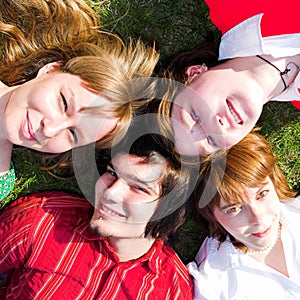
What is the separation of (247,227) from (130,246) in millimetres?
671

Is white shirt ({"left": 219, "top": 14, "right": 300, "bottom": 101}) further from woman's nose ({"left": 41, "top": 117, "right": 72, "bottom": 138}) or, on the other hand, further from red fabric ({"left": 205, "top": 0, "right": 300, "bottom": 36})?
woman's nose ({"left": 41, "top": 117, "right": 72, "bottom": 138})

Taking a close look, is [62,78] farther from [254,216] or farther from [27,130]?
[254,216]

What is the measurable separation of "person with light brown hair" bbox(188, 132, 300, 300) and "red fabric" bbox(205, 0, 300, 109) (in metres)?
0.67

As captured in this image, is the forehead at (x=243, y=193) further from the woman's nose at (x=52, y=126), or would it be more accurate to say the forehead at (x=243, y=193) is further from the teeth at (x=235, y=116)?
the woman's nose at (x=52, y=126)

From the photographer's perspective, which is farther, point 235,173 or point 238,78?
point 235,173

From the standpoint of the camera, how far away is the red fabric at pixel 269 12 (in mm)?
2646

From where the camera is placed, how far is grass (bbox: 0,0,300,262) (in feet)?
10.6

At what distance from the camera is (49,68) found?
2803mm

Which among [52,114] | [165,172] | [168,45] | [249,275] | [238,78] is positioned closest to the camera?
[52,114]

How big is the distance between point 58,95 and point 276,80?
3.69 ft

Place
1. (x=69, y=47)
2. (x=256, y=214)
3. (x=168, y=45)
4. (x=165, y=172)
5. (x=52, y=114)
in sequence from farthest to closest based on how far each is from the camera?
(x=168, y=45)
(x=69, y=47)
(x=256, y=214)
(x=165, y=172)
(x=52, y=114)

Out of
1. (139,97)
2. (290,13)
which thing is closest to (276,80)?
(290,13)

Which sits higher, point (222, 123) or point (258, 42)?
point (258, 42)

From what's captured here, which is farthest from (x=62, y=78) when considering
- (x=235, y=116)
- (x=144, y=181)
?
(x=235, y=116)
